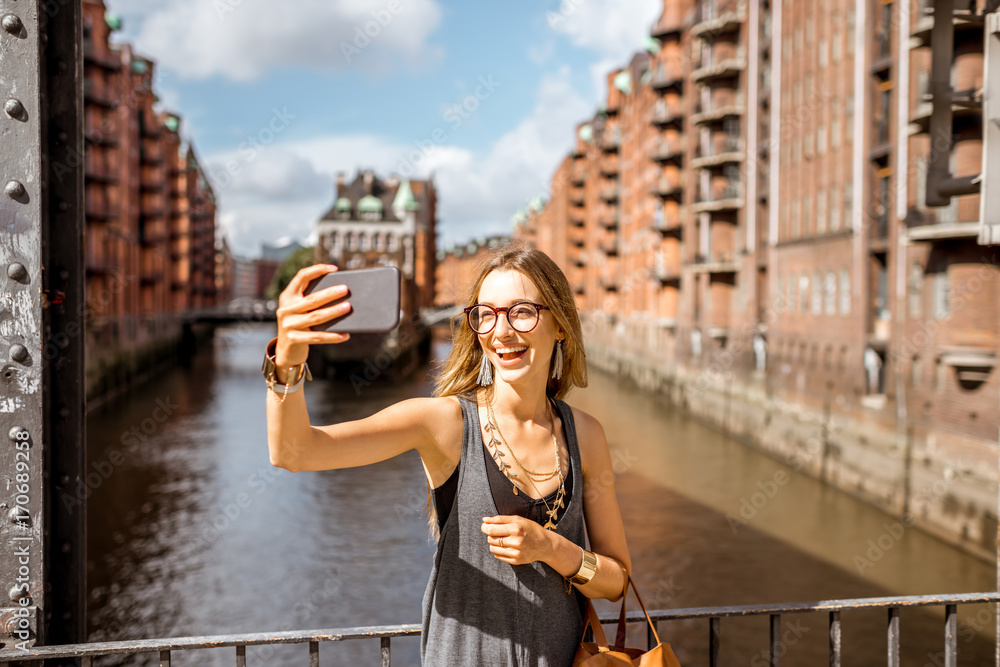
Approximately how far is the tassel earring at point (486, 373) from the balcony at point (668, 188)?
1587 inches

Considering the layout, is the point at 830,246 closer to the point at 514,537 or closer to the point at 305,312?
the point at 514,537

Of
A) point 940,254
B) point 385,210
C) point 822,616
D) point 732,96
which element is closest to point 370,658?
point 822,616

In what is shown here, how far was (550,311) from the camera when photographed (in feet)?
7.09

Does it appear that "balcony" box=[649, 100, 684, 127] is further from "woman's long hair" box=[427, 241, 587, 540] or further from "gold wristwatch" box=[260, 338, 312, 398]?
"gold wristwatch" box=[260, 338, 312, 398]

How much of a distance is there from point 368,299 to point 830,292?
85.4ft

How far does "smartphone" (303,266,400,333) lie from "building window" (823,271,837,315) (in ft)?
84.1

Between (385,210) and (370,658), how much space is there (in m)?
77.6

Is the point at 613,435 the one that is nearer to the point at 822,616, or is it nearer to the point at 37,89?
the point at 822,616

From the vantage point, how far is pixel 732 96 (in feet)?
116

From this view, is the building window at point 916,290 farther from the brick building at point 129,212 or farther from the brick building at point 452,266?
the brick building at point 452,266

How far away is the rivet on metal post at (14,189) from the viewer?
7.20 feet

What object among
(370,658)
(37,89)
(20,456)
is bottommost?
(370,658)

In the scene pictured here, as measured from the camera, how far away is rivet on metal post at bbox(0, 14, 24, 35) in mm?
2191

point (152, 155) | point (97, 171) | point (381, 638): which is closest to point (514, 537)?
point (381, 638)
